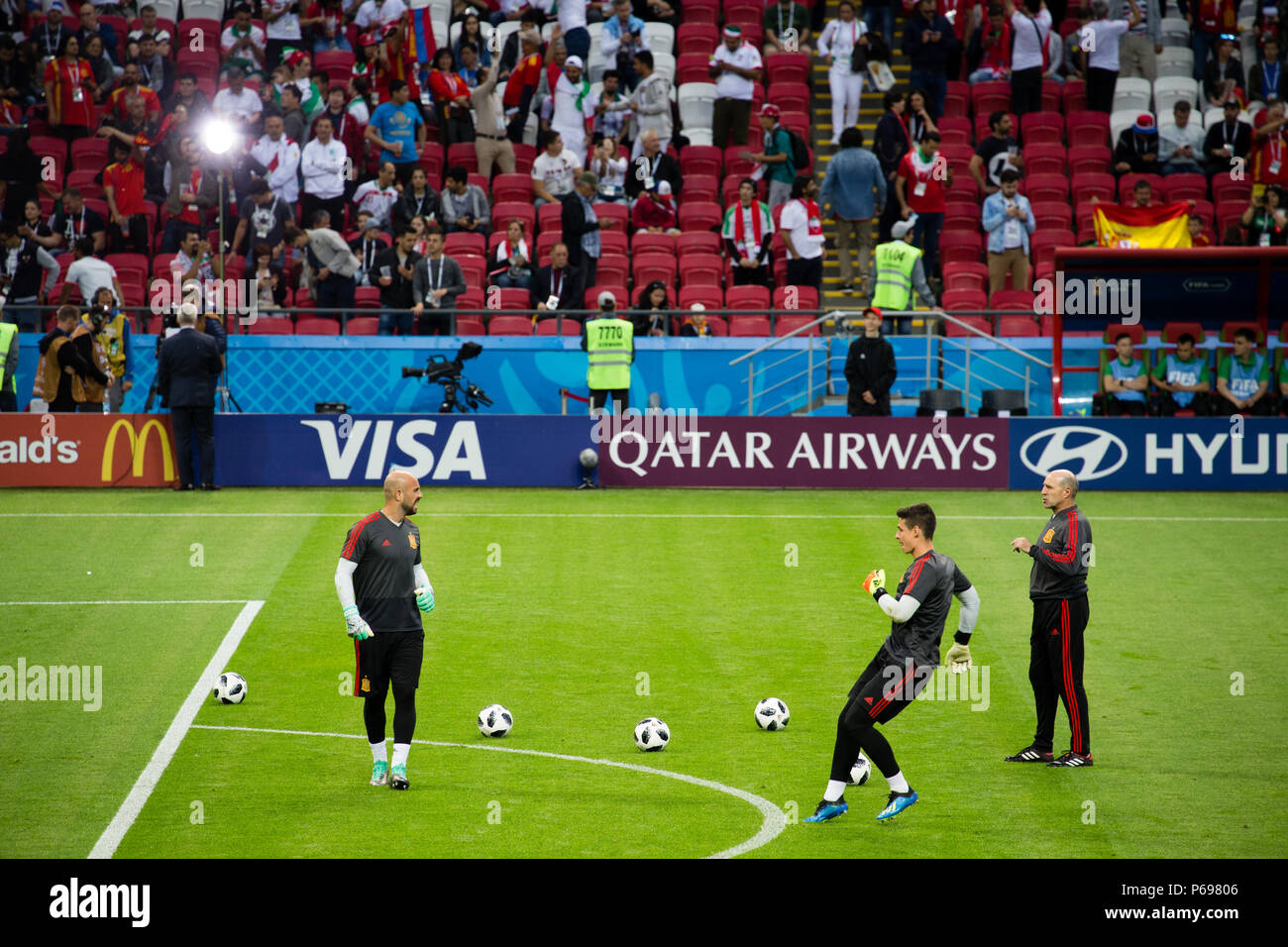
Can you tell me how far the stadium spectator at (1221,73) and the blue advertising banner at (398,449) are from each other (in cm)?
1431

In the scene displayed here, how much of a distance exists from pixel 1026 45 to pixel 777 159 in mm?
5692

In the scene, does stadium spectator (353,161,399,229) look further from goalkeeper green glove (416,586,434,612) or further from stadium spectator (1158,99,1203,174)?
goalkeeper green glove (416,586,434,612)

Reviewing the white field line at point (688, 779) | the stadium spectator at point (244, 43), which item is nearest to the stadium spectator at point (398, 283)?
the stadium spectator at point (244, 43)

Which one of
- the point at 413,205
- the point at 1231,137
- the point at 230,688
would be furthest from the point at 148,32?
the point at 230,688

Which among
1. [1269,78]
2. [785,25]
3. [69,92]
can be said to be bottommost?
[69,92]

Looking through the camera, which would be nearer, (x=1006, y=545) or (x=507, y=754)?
(x=507, y=754)

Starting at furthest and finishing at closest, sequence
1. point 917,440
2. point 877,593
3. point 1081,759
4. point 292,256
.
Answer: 1. point 292,256
2. point 917,440
3. point 1081,759
4. point 877,593

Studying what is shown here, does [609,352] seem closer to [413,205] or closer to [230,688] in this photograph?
[413,205]

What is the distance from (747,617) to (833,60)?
Answer: 16.1 meters

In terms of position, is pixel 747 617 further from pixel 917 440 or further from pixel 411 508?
pixel 917 440

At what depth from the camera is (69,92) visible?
27969 millimetres

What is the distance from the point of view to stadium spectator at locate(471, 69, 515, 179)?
89.0ft

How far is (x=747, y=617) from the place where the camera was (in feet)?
48.5

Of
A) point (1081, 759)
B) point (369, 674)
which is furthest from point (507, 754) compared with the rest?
point (1081, 759)
